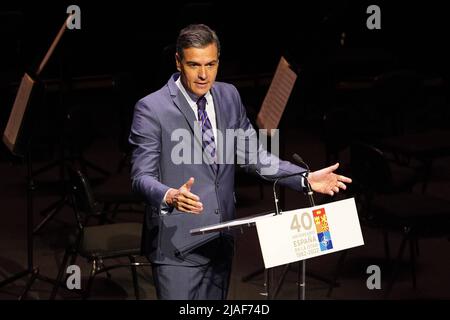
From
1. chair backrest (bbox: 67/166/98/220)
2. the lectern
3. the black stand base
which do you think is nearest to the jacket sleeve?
the lectern

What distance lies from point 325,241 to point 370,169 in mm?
2595

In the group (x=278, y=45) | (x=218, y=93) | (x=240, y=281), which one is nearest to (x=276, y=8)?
(x=278, y=45)

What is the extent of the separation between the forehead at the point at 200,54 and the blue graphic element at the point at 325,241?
758 mm

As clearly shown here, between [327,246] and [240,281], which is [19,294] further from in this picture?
[327,246]

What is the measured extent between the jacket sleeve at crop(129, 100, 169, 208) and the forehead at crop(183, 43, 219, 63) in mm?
251

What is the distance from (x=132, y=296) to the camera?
582 centimetres

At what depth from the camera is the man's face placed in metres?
3.53

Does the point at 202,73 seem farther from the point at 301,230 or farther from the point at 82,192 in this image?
the point at 82,192

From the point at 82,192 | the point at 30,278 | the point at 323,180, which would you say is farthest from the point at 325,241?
the point at 30,278

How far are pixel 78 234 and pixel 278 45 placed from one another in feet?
16.2

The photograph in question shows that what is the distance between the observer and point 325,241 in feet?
11.0

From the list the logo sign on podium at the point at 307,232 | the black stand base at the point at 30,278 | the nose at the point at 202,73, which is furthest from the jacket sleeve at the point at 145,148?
the black stand base at the point at 30,278

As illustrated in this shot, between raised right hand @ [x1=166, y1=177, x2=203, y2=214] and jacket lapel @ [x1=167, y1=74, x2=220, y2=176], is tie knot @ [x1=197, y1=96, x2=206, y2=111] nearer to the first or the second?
jacket lapel @ [x1=167, y1=74, x2=220, y2=176]

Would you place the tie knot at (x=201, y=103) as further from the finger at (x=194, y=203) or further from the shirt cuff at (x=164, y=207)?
the finger at (x=194, y=203)
